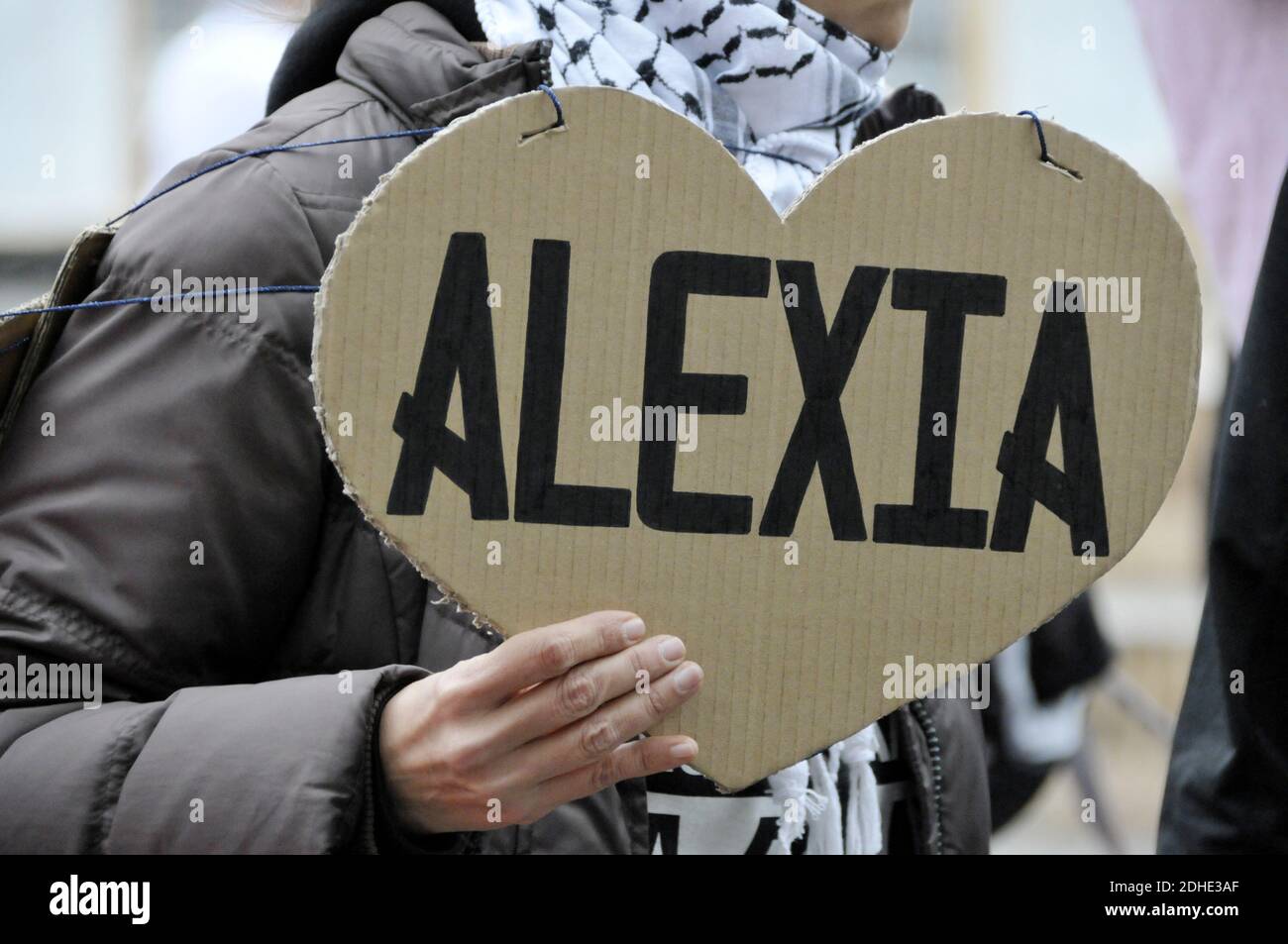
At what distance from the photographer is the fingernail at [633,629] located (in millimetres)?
727

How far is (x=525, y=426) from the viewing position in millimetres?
736

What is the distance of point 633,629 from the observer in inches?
28.7

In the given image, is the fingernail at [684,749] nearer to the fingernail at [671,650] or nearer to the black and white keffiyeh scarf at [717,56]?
the fingernail at [671,650]

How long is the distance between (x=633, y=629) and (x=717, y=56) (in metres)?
0.45

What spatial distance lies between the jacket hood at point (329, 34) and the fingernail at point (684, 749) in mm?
529

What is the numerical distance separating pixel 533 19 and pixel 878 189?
32 centimetres

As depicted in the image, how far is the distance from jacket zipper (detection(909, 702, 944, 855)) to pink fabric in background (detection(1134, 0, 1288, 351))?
0.45m

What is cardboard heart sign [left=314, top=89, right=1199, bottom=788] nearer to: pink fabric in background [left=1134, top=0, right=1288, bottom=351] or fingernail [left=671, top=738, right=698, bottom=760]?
fingernail [left=671, top=738, right=698, bottom=760]

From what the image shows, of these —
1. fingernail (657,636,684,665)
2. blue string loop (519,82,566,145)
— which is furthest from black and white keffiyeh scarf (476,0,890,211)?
fingernail (657,636,684,665)

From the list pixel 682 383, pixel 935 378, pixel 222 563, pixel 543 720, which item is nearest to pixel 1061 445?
pixel 935 378

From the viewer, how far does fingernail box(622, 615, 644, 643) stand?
0.73 metres

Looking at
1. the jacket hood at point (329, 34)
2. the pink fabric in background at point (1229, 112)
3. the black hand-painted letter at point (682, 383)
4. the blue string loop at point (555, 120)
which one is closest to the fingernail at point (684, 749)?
the black hand-painted letter at point (682, 383)
